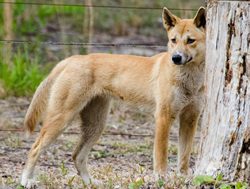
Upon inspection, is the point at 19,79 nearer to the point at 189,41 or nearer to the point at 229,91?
the point at 189,41

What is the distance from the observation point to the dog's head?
6.73 meters

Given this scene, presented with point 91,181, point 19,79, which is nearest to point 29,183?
point 91,181

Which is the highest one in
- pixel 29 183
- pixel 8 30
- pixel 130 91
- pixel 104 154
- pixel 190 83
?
pixel 190 83

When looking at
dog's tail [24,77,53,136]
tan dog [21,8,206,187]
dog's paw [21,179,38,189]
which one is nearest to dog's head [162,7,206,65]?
tan dog [21,8,206,187]

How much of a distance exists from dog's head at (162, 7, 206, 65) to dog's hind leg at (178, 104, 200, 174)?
49 centimetres

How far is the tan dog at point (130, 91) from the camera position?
6.82 m

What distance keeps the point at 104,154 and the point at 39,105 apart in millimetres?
1426

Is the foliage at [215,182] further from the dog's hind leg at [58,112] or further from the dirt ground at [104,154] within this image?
the dog's hind leg at [58,112]

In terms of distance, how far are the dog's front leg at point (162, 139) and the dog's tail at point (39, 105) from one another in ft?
3.67

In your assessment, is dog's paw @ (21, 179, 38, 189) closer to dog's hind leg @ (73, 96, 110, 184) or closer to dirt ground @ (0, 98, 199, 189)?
dirt ground @ (0, 98, 199, 189)

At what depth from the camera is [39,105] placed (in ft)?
23.4

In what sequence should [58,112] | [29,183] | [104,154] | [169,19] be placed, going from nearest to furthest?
[29,183] < [58,112] < [169,19] < [104,154]

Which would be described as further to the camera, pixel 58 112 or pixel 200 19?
pixel 58 112

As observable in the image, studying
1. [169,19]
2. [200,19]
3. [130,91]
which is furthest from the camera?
[130,91]
